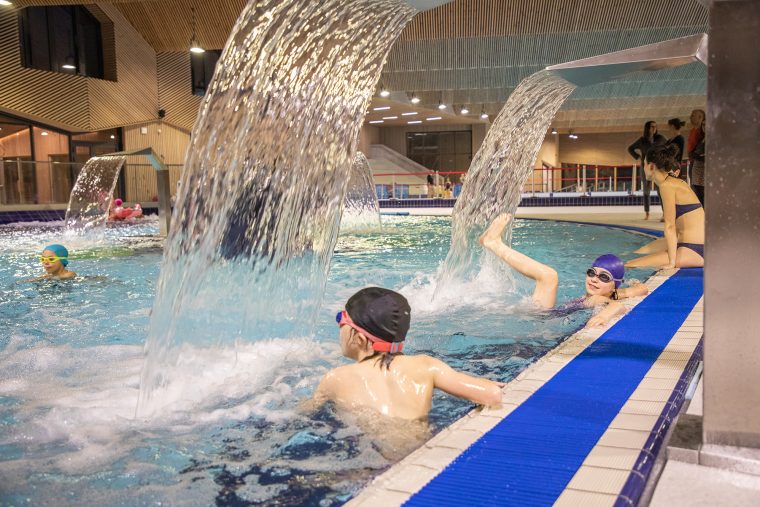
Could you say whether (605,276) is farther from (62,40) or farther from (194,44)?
(62,40)

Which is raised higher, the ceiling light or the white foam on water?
the ceiling light

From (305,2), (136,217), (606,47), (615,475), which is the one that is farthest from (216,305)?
(606,47)

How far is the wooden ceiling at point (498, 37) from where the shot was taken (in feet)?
49.0

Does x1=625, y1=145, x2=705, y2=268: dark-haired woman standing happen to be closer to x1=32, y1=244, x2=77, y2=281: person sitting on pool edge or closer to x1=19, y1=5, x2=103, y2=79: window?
x1=32, y1=244, x2=77, y2=281: person sitting on pool edge

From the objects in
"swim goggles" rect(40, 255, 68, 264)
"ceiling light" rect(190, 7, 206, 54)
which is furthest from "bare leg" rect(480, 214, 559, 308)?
"ceiling light" rect(190, 7, 206, 54)

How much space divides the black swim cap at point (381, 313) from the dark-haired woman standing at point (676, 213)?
14.6 feet

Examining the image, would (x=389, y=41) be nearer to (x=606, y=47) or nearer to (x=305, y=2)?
(x=305, y=2)

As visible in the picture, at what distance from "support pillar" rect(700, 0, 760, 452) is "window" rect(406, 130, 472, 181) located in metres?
Answer: 38.8

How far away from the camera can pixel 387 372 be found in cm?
242

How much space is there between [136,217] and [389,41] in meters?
12.8

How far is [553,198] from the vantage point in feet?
69.4

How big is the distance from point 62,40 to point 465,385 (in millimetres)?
18833

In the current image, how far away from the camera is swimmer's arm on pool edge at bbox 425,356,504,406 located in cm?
232

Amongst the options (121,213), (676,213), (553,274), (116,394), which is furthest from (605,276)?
(121,213)
